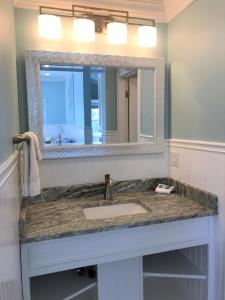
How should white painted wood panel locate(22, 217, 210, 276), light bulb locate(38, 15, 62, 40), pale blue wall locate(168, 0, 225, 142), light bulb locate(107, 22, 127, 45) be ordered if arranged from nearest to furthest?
white painted wood panel locate(22, 217, 210, 276) → pale blue wall locate(168, 0, 225, 142) → light bulb locate(38, 15, 62, 40) → light bulb locate(107, 22, 127, 45)

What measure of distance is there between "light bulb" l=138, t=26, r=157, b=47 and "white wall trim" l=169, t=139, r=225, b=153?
2.22ft

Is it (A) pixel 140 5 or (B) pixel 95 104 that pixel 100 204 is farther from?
(A) pixel 140 5

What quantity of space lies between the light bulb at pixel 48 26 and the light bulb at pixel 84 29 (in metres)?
0.11

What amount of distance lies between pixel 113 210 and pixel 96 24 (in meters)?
1.20

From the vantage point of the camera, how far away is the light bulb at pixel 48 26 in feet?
4.84

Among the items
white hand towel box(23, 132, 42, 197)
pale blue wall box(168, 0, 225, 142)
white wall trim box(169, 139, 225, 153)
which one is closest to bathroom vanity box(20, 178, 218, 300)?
white hand towel box(23, 132, 42, 197)

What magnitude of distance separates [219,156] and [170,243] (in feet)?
1.78

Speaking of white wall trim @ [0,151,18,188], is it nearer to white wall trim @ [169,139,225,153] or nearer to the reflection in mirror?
the reflection in mirror

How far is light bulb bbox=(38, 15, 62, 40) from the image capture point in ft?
4.84

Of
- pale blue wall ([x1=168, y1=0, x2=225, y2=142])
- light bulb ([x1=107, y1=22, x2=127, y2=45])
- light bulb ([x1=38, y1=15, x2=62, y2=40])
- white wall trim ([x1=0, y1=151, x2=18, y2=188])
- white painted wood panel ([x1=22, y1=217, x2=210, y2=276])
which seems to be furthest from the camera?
light bulb ([x1=107, y1=22, x2=127, y2=45])

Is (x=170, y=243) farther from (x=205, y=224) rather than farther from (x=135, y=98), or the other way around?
(x=135, y=98)

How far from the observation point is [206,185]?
4.83 ft

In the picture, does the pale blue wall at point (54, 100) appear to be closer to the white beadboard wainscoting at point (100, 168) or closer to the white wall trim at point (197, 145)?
the white beadboard wainscoting at point (100, 168)

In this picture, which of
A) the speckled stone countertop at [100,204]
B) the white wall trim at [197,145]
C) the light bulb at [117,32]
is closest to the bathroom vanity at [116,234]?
the speckled stone countertop at [100,204]
